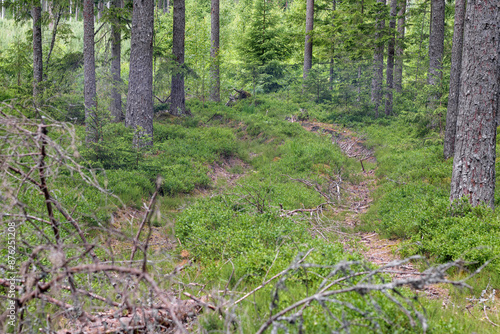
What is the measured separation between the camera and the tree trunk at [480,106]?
6.53 metres

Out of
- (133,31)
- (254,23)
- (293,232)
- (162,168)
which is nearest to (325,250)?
(293,232)

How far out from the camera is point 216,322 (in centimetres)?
333

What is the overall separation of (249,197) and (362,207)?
304cm

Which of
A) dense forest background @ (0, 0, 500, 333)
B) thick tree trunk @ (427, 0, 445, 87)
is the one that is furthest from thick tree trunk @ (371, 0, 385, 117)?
thick tree trunk @ (427, 0, 445, 87)

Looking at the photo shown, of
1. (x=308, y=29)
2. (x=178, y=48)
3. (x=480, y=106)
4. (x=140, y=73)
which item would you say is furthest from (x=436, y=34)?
(x=140, y=73)

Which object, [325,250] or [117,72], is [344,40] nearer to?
[117,72]

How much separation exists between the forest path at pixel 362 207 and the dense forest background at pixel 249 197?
0.07m

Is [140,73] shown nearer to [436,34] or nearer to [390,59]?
[436,34]

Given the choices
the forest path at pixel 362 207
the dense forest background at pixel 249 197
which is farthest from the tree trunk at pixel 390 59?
the forest path at pixel 362 207

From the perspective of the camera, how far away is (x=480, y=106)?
21.8 ft

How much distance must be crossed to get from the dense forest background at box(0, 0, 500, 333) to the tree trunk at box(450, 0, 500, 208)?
0.08 feet

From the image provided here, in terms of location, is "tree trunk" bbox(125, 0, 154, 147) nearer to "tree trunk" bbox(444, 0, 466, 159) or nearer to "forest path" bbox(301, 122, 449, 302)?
"forest path" bbox(301, 122, 449, 302)

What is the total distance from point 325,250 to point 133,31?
9.83 metres

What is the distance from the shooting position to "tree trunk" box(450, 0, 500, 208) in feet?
21.4
